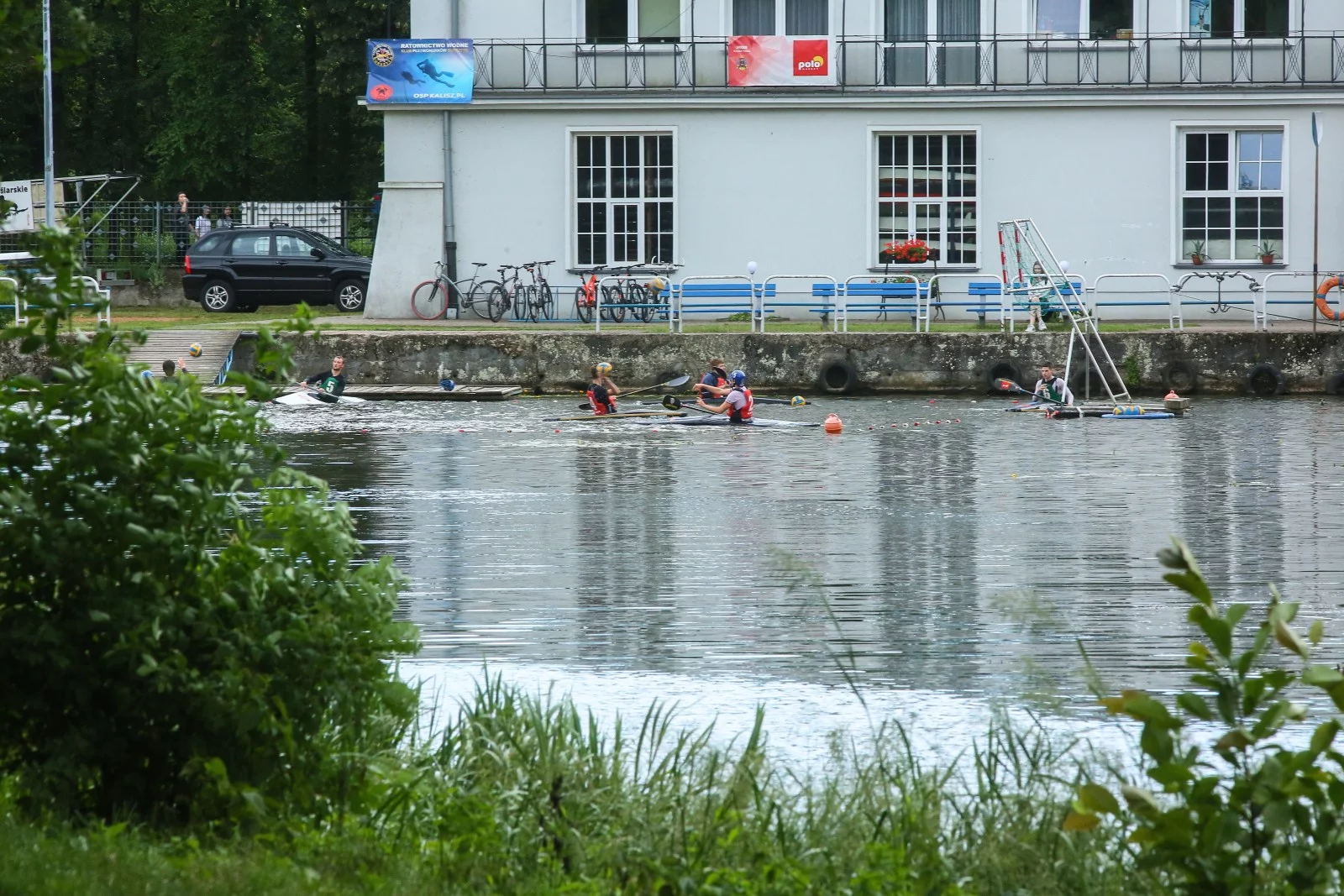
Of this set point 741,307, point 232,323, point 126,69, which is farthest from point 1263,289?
point 126,69

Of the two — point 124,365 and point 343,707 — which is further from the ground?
point 124,365

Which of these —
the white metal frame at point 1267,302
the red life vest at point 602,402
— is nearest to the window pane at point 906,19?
the white metal frame at point 1267,302

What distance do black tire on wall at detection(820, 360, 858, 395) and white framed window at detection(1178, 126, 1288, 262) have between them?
8.93 metres

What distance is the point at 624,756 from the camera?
6918mm

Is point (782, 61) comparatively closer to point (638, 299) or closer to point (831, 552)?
point (638, 299)

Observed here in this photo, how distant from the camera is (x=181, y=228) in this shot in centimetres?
4325

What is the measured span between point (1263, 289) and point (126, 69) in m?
35.3

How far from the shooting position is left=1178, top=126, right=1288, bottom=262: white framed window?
35.5m

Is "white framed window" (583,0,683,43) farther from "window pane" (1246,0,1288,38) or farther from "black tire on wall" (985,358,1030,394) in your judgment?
"window pane" (1246,0,1288,38)

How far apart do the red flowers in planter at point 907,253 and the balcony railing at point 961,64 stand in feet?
9.91

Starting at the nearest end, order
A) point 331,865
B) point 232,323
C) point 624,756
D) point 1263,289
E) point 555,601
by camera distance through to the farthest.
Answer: point 331,865, point 624,756, point 555,601, point 1263,289, point 232,323

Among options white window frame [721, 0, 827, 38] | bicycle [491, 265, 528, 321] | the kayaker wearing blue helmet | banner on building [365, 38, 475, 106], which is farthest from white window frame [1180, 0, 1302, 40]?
the kayaker wearing blue helmet

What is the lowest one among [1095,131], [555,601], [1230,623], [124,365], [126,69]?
[555,601]

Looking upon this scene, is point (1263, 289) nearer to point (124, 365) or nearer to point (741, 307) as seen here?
point (741, 307)
